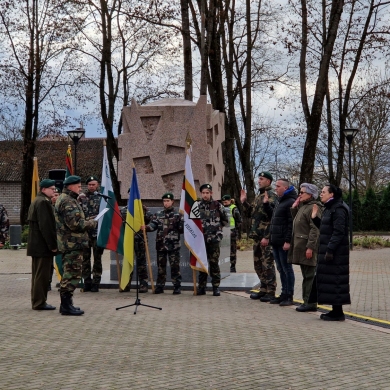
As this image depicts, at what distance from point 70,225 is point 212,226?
10.8 ft

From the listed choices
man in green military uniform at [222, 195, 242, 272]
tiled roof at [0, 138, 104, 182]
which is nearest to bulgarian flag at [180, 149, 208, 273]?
man in green military uniform at [222, 195, 242, 272]

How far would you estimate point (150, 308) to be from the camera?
11227mm

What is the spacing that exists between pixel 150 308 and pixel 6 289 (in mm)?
4402

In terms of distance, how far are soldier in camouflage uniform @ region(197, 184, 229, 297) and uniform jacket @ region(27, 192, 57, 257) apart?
3.04m

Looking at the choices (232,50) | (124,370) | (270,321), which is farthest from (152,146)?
(232,50)

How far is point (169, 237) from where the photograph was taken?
13.2 meters

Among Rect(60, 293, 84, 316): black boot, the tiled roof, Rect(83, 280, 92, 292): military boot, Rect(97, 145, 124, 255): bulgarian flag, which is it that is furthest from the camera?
the tiled roof

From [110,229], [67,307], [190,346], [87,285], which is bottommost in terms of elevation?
[190,346]

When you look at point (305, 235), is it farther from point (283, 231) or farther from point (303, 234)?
point (283, 231)

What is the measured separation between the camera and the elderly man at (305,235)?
1087cm

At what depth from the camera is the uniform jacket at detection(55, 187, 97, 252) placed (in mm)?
10539

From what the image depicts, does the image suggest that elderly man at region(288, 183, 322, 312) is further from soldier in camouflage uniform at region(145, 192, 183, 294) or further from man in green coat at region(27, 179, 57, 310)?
man in green coat at region(27, 179, 57, 310)

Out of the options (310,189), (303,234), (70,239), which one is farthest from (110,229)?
(310,189)

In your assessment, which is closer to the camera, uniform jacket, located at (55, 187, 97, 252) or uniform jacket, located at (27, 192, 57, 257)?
uniform jacket, located at (55, 187, 97, 252)
